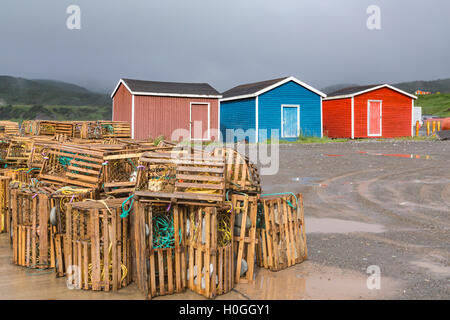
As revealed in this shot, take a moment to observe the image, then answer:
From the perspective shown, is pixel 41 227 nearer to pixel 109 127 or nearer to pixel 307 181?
pixel 307 181

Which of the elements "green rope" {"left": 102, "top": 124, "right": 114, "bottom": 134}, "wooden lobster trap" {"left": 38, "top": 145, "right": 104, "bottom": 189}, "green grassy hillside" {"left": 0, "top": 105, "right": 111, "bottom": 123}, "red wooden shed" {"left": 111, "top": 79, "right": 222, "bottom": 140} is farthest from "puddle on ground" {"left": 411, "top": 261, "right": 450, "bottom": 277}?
"green grassy hillside" {"left": 0, "top": 105, "right": 111, "bottom": 123}

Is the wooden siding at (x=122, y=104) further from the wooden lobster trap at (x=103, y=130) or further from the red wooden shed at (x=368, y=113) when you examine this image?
the red wooden shed at (x=368, y=113)

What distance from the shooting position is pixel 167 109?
1044 inches

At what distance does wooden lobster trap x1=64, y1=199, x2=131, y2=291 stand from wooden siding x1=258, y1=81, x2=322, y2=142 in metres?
22.3

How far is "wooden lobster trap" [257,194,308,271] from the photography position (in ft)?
18.3

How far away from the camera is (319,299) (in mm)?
4613

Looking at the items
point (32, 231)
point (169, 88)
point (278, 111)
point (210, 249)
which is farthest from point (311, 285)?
point (169, 88)

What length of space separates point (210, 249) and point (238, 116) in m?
24.6

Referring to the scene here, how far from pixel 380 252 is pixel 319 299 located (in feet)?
6.80

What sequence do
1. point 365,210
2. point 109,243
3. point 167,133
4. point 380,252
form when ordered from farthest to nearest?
point 167,133, point 365,210, point 380,252, point 109,243

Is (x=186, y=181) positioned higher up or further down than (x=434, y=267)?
higher up
